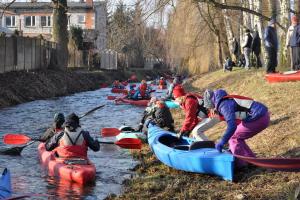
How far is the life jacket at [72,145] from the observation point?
34.0 feet

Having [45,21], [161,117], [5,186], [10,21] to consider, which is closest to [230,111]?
[5,186]

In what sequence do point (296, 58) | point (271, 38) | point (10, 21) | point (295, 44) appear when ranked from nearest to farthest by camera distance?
point (295, 44), point (296, 58), point (271, 38), point (10, 21)

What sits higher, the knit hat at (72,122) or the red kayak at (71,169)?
the knit hat at (72,122)

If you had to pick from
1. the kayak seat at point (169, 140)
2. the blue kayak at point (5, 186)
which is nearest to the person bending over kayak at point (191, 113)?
the kayak seat at point (169, 140)

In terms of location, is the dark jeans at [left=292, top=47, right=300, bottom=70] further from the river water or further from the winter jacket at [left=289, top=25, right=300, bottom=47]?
the river water

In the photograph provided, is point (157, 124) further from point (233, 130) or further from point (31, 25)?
point (31, 25)

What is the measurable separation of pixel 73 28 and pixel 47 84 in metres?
16.7

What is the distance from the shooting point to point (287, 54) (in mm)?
A: 20562

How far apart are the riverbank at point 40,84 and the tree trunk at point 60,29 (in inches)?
40.4

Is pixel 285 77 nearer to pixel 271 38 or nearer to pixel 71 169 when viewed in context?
pixel 271 38

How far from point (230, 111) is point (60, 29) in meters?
28.6

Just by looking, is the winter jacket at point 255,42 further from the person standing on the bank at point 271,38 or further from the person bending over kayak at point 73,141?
the person bending over kayak at point 73,141

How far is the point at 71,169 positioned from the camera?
32.8 ft

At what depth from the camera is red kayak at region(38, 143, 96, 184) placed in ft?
32.1
